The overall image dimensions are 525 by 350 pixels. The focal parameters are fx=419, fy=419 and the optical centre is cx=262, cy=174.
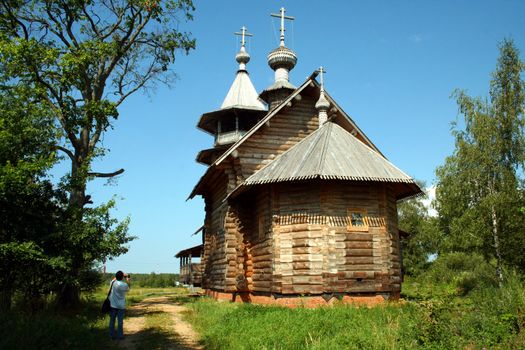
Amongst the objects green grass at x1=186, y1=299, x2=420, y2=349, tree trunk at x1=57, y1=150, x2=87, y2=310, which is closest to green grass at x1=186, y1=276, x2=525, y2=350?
green grass at x1=186, y1=299, x2=420, y2=349

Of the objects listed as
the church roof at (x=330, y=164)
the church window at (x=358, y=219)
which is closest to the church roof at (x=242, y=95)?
the church roof at (x=330, y=164)

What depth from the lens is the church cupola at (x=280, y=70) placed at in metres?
22.0

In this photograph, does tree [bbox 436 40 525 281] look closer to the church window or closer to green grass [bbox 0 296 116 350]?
the church window

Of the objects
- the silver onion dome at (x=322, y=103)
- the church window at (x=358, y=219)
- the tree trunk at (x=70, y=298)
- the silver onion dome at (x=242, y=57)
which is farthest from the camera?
the silver onion dome at (x=242, y=57)

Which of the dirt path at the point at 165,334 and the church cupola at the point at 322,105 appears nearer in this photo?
the dirt path at the point at 165,334

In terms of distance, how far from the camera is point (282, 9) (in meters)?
23.3

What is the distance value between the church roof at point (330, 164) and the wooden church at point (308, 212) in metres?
0.04

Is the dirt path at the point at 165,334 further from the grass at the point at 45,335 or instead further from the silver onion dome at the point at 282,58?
the silver onion dome at the point at 282,58

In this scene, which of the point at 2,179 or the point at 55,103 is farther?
the point at 55,103

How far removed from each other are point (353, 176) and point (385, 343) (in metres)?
6.94

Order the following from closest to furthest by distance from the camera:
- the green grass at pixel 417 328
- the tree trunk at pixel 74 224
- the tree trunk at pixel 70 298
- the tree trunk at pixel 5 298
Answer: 1. the green grass at pixel 417 328
2. the tree trunk at pixel 5 298
3. the tree trunk at pixel 74 224
4. the tree trunk at pixel 70 298

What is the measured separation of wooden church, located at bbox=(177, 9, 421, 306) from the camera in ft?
44.4

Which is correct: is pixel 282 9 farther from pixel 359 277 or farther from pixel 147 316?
pixel 147 316

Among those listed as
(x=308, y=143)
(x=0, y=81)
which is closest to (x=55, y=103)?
(x=0, y=81)
